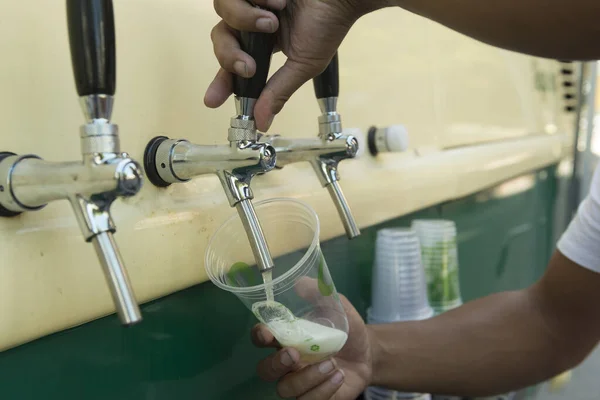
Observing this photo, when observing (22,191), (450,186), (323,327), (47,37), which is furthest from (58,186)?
(450,186)

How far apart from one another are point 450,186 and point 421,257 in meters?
0.20

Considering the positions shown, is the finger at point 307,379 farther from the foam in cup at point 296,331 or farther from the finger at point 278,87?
the finger at point 278,87

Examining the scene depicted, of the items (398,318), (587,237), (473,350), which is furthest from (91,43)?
(587,237)

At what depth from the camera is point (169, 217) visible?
483 mm

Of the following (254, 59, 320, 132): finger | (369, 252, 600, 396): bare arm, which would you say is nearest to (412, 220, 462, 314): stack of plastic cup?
(369, 252, 600, 396): bare arm

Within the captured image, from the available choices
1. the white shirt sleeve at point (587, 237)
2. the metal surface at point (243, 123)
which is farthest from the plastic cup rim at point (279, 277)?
the white shirt sleeve at point (587, 237)

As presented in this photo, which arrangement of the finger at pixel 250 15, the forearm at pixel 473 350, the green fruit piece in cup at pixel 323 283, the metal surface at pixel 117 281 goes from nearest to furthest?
the metal surface at pixel 117 281 → the finger at pixel 250 15 → the green fruit piece in cup at pixel 323 283 → the forearm at pixel 473 350

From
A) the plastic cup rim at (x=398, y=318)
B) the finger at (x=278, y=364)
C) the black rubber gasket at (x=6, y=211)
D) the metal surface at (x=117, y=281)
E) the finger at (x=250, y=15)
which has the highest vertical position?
the finger at (x=250, y=15)

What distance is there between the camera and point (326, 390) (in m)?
0.56

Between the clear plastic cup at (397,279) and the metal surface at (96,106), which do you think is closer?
the metal surface at (96,106)

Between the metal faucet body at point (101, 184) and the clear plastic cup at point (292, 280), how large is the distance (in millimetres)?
132

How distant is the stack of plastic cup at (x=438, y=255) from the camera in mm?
841

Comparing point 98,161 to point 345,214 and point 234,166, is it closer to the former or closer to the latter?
point 234,166

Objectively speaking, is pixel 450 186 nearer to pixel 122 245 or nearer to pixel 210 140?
pixel 210 140
